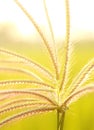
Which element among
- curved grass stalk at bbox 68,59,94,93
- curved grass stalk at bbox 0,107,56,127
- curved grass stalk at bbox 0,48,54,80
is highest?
curved grass stalk at bbox 0,48,54,80

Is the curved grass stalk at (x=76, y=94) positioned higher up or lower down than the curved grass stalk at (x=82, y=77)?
lower down

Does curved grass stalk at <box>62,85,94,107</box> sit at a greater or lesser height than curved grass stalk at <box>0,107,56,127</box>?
greater

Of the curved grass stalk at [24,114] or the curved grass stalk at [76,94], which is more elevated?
the curved grass stalk at [76,94]

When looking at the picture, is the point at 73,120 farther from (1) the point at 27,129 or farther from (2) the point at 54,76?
(2) the point at 54,76

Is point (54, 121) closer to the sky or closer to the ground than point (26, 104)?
closer to the ground

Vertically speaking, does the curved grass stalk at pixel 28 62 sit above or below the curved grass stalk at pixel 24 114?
above

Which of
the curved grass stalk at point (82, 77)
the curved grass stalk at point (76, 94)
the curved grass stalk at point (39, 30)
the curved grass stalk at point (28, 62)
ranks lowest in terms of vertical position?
the curved grass stalk at point (76, 94)

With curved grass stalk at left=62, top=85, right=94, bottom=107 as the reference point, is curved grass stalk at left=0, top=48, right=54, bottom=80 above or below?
above

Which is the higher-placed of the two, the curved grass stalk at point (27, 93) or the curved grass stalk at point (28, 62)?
the curved grass stalk at point (28, 62)

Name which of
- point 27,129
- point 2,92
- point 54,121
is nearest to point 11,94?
point 2,92

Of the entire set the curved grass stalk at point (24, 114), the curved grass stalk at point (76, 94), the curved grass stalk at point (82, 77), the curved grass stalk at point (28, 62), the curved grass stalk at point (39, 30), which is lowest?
the curved grass stalk at point (24, 114)

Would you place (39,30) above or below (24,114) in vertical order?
above
